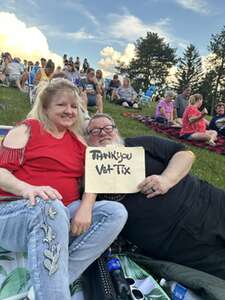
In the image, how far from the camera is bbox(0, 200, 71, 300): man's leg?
2.52 metres

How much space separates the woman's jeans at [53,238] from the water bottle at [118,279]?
18 centimetres

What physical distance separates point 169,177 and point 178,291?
2.88 feet

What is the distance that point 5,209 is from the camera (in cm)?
294

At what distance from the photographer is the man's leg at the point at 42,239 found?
8.26 ft

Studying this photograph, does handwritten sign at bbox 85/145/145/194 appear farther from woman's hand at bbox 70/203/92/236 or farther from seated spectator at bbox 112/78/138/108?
seated spectator at bbox 112/78/138/108

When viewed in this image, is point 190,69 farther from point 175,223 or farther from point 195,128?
point 175,223

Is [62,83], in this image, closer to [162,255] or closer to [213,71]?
[162,255]

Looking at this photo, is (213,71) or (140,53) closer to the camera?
(213,71)

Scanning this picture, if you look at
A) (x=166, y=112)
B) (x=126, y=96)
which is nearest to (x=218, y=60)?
(x=126, y=96)

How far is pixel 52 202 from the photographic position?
279 cm

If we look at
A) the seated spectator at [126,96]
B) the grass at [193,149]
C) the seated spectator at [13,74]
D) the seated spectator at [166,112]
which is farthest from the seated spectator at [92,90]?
the seated spectator at [13,74]

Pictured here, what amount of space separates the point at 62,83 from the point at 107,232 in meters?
1.30

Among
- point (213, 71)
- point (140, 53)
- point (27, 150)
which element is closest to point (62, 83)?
point (27, 150)

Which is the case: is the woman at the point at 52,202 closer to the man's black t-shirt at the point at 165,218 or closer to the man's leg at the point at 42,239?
the man's leg at the point at 42,239
